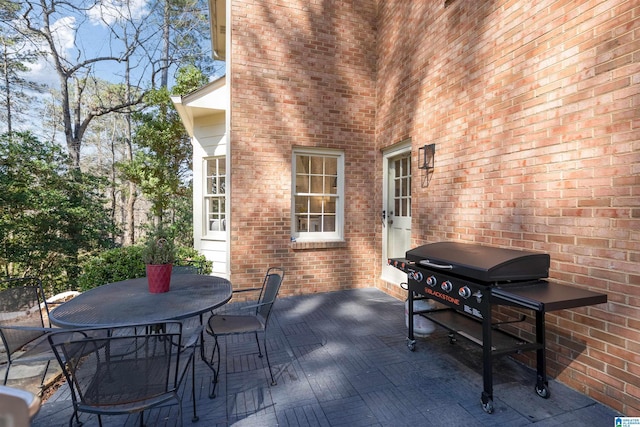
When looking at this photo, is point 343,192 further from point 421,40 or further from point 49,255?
point 49,255

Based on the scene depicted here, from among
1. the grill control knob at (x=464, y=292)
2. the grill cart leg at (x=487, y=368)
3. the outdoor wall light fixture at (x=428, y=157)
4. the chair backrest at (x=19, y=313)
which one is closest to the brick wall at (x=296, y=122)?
the outdoor wall light fixture at (x=428, y=157)

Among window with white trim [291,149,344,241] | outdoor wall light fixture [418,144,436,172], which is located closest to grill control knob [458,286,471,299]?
outdoor wall light fixture [418,144,436,172]

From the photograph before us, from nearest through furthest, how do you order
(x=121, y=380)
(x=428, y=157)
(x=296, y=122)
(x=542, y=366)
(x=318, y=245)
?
(x=121, y=380) → (x=542, y=366) → (x=428, y=157) → (x=296, y=122) → (x=318, y=245)

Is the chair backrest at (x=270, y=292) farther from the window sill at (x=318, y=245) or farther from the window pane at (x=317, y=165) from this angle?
the window pane at (x=317, y=165)

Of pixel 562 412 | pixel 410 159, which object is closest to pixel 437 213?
pixel 410 159

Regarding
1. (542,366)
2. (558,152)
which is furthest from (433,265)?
(558,152)

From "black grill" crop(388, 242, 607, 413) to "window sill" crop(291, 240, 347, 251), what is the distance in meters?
2.62

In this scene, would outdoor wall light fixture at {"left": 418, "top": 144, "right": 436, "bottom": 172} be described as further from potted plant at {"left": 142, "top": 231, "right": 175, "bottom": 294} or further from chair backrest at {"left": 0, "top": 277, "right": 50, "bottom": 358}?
chair backrest at {"left": 0, "top": 277, "right": 50, "bottom": 358}

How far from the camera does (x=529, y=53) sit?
285 cm

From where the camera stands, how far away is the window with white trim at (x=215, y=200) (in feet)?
21.4

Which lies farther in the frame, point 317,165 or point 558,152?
point 317,165

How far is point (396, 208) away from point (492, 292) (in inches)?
128

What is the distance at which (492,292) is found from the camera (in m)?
2.19

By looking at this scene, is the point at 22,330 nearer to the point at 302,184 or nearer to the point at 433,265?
the point at 433,265
